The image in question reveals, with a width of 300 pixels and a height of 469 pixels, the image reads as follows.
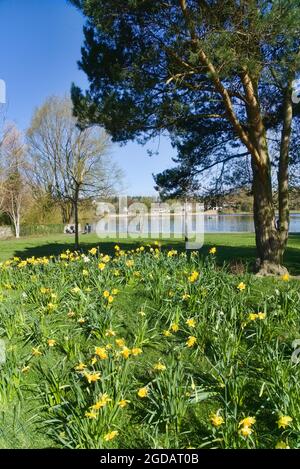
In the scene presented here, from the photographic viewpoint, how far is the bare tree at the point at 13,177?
22641mm

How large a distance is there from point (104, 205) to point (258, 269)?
2779 cm

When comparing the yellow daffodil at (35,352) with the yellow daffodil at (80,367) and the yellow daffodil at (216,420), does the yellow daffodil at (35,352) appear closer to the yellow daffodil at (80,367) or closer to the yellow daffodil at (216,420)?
the yellow daffodil at (80,367)

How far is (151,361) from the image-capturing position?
2.82 meters

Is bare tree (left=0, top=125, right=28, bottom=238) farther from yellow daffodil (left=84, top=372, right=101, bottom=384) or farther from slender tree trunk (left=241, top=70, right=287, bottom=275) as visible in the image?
yellow daffodil (left=84, top=372, right=101, bottom=384)

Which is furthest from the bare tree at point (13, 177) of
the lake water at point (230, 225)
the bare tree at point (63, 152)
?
the lake water at point (230, 225)

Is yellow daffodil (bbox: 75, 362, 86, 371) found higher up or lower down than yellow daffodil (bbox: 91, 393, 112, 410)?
higher up

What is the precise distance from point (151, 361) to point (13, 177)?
86.4 ft

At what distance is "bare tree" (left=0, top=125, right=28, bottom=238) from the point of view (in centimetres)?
2264

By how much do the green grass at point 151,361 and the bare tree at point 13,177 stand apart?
61.8 ft

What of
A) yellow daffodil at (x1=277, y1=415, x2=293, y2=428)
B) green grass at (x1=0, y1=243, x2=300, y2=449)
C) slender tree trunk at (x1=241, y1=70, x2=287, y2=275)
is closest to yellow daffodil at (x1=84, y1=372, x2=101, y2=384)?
green grass at (x1=0, y1=243, x2=300, y2=449)

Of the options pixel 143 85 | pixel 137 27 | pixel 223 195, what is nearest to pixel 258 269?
pixel 223 195

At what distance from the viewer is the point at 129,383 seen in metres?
2.47

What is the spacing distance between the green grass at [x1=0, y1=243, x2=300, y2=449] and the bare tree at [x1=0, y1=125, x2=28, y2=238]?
18835mm

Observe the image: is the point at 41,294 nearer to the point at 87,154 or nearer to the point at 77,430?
the point at 77,430
